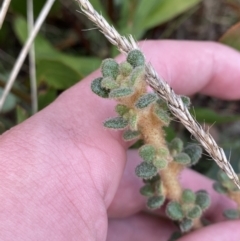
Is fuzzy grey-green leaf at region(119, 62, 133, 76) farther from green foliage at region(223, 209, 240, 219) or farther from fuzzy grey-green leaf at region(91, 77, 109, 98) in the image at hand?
green foliage at region(223, 209, 240, 219)

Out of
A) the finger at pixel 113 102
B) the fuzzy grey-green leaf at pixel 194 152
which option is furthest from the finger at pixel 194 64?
the fuzzy grey-green leaf at pixel 194 152

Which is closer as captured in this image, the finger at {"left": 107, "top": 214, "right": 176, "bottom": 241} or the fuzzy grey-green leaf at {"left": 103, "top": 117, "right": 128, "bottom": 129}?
the fuzzy grey-green leaf at {"left": 103, "top": 117, "right": 128, "bottom": 129}

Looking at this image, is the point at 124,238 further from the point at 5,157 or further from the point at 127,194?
the point at 5,157

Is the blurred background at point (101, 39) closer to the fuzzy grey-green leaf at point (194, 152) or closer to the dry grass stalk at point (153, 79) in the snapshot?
the fuzzy grey-green leaf at point (194, 152)

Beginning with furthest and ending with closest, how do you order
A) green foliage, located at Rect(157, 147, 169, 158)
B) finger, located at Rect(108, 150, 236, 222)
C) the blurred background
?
1. the blurred background
2. finger, located at Rect(108, 150, 236, 222)
3. green foliage, located at Rect(157, 147, 169, 158)

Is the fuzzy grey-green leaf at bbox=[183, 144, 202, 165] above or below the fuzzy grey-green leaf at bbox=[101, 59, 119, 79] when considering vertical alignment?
below

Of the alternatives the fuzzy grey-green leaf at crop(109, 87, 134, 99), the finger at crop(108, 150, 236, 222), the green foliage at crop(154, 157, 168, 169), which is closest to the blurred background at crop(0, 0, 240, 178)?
the finger at crop(108, 150, 236, 222)
